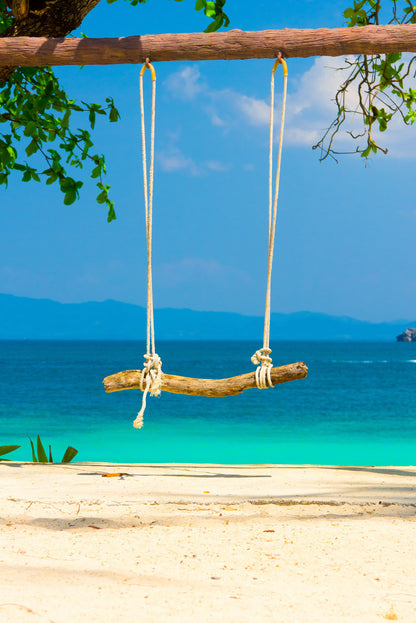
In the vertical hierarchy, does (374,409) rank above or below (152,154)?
below

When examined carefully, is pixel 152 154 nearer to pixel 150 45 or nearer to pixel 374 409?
pixel 150 45

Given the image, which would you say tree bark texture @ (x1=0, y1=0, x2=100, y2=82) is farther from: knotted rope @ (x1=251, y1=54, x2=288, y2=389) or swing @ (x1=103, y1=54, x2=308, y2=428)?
knotted rope @ (x1=251, y1=54, x2=288, y2=389)

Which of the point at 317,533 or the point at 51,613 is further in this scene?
the point at 317,533

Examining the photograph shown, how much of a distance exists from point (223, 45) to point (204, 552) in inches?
109

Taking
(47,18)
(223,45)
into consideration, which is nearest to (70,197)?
(47,18)

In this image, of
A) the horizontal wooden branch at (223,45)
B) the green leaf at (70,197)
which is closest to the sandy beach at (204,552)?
the green leaf at (70,197)

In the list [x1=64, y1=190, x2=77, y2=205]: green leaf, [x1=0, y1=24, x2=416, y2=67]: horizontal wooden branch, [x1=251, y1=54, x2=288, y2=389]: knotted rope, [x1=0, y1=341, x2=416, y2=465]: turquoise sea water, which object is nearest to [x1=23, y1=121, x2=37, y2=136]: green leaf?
[x1=64, y1=190, x2=77, y2=205]: green leaf

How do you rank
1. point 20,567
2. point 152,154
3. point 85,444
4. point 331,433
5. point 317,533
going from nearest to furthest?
point 20,567 < point 317,533 < point 152,154 < point 85,444 < point 331,433

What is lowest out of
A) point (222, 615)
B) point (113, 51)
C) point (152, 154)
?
point (222, 615)

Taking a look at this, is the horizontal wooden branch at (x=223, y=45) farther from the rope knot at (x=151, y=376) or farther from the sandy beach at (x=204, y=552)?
the sandy beach at (x=204, y=552)

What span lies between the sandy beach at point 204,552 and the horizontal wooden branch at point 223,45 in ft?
8.82

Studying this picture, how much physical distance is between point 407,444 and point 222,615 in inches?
660

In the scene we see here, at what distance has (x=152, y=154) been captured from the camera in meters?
3.35

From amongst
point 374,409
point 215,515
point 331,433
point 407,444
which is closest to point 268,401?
point 374,409
